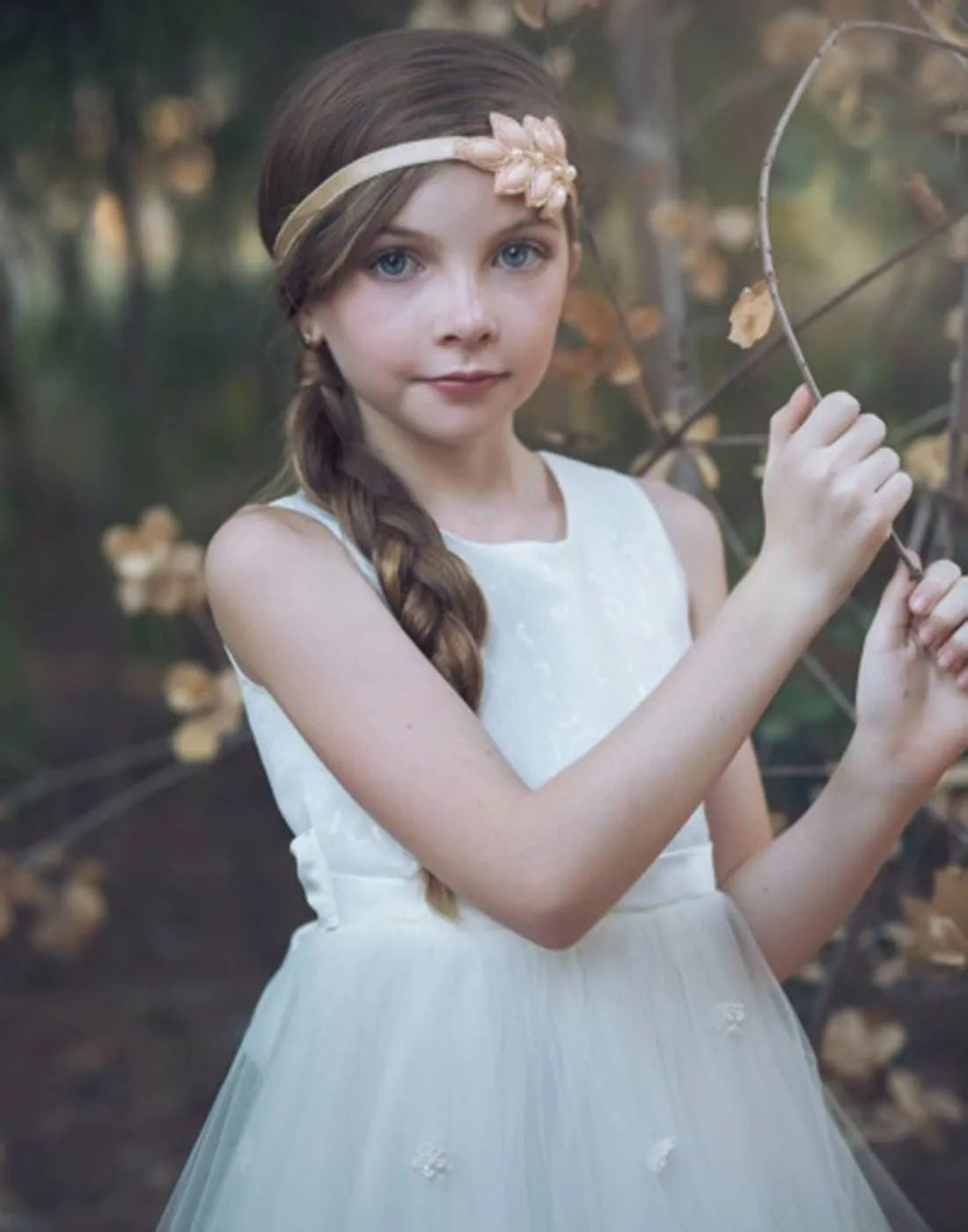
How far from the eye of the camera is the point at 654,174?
307 cm

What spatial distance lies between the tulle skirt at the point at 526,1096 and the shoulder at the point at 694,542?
285mm

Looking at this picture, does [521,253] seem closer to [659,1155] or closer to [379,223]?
[379,223]

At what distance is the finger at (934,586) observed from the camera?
1579 mm

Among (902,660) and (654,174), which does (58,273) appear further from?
(902,660)

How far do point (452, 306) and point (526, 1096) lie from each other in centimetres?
60

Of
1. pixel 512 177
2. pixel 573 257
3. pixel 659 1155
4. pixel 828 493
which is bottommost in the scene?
pixel 659 1155

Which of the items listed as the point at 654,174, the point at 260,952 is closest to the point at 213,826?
the point at 260,952

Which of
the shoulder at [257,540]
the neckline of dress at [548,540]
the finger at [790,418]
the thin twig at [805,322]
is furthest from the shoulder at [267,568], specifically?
the thin twig at [805,322]

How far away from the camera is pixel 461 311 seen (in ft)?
5.50

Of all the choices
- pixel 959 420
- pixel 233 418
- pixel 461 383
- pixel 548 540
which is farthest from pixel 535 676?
pixel 233 418

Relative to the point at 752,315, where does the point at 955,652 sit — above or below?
below

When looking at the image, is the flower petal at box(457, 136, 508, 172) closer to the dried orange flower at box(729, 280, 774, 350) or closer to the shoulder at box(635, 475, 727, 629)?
the dried orange flower at box(729, 280, 774, 350)

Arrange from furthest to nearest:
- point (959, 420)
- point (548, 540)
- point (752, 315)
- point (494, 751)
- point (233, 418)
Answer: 1. point (233, 418)
2. point (959, 420)
3. point (548, 540)
4. point (494, 751)
5. point (752, 315)

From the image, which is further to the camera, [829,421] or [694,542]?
[694,542]
